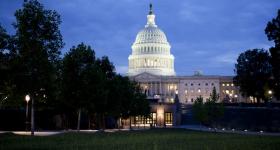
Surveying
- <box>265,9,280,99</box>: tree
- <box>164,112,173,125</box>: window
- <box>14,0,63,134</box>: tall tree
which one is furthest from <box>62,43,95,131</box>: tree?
<box>164,112,173,125</box>: window

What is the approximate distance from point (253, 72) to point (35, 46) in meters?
86.3

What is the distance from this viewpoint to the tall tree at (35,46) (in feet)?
164

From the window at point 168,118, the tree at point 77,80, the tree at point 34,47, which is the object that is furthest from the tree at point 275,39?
the window at point 168,118

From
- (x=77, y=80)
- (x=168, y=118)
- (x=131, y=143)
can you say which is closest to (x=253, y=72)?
(x=168, y=118)

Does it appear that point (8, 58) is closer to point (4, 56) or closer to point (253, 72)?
point (4, 56)

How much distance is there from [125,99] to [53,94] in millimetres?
20851

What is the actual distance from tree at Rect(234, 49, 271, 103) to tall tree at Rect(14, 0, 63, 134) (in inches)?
2824

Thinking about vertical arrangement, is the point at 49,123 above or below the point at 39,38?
below

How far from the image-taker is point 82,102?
6244 centimetres

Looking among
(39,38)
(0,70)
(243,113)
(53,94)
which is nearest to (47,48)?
(39,38)

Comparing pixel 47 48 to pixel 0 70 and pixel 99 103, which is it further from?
pixel 99 103

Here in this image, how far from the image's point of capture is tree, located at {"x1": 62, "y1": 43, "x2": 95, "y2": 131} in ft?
205

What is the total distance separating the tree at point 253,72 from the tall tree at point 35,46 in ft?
235

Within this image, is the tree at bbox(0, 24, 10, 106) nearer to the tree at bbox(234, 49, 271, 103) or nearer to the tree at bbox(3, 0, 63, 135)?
the tree at bbox(3, 0, 63, 135)
